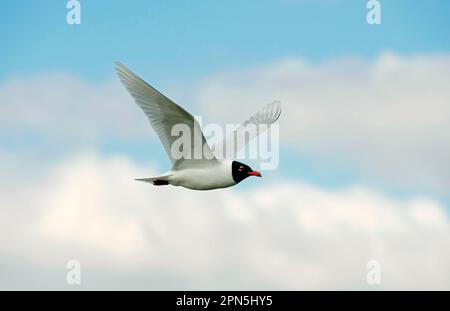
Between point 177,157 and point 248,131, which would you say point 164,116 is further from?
point 248,131

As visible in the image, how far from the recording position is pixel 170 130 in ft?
38.4

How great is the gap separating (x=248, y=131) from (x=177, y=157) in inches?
107

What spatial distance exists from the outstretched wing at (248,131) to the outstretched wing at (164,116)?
178 cm

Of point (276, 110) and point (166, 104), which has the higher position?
point (276, 110)

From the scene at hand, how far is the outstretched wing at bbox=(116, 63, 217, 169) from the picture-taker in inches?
441

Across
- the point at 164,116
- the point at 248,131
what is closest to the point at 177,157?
the point at 164,116

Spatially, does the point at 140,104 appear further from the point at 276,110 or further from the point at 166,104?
the point at 276,110

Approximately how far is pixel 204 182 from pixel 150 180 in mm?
957

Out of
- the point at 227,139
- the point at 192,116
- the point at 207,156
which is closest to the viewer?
the point at 192,116

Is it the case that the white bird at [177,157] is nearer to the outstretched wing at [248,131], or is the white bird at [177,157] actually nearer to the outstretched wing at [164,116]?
the outstretched wing at [164,116]

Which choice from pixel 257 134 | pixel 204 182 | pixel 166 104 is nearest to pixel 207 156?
pixel 204 182

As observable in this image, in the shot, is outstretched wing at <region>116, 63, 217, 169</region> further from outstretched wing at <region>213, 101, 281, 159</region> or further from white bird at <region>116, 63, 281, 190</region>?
outstretched wing at <region>213, 101, 281, 159</region>

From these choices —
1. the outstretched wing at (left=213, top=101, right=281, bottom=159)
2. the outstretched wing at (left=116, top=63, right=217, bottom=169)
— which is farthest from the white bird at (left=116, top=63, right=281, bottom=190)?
the outstretched wing at (left=213, top=101, right=281, bottom=159)

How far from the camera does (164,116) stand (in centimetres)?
1152
